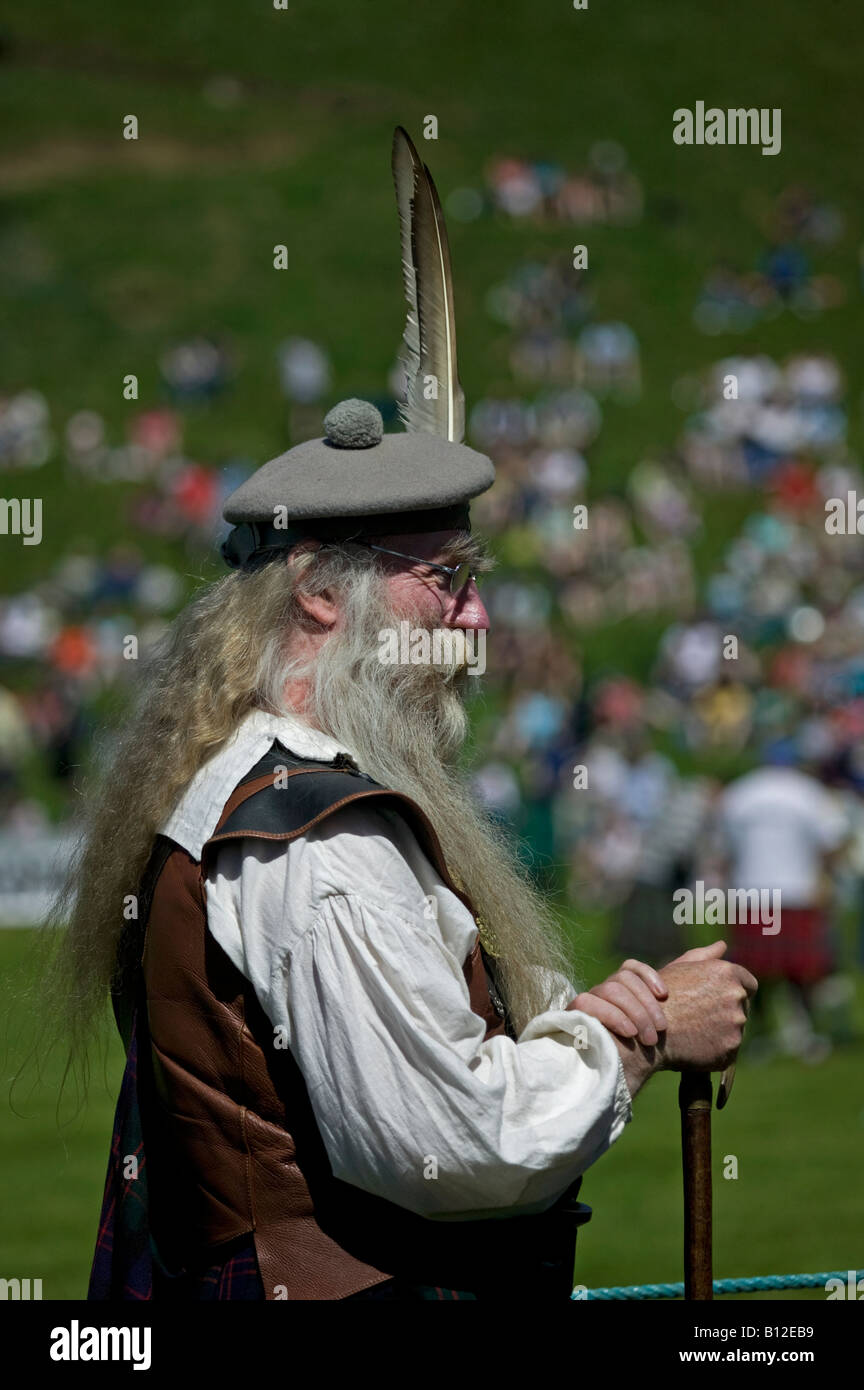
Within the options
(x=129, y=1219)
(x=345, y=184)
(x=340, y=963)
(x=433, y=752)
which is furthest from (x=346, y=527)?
(x=345, y=184)

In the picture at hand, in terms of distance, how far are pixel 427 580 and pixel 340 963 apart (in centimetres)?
68

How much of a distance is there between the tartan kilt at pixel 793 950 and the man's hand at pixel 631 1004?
24.0ft

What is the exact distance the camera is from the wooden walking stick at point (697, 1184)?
248cm

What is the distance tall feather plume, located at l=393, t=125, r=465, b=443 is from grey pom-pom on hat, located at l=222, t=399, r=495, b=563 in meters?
0.23

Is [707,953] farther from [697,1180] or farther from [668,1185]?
[668,1185]

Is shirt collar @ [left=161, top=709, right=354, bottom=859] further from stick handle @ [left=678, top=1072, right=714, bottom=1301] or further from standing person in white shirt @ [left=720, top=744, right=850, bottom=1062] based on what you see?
standing person in white shirt @ [left=720, top=744, right=850, bottom=1062]

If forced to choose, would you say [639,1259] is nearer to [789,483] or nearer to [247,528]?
[247,528]

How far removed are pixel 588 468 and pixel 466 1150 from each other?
23.0 m

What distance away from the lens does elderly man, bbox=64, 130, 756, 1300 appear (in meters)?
2.06

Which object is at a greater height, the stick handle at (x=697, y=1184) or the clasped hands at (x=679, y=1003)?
the clasped hands at (x=679, y=1003)

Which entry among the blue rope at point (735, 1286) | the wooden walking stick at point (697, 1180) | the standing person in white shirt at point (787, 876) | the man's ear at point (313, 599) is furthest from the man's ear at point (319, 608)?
the standing person in white shirt at point (787, 876)

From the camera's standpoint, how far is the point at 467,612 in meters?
2.54

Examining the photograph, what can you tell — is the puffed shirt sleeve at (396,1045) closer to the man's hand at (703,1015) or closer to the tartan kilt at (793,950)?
the man's hand at (703,1015)

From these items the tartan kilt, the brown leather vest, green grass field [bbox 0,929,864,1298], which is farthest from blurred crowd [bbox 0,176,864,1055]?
the brown leather vest
